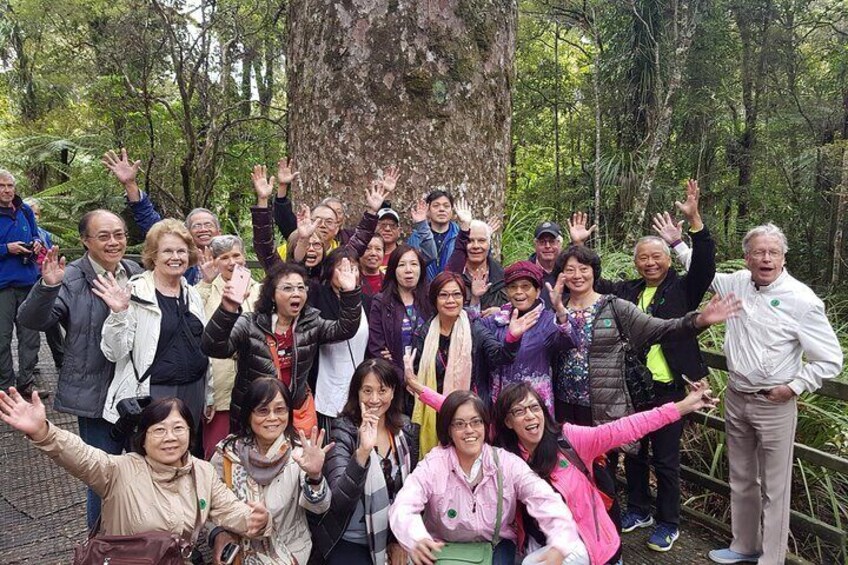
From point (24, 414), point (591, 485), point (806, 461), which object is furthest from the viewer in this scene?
point (806, 461)

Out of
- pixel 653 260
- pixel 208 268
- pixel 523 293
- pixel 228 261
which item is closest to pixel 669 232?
pixel 653 260

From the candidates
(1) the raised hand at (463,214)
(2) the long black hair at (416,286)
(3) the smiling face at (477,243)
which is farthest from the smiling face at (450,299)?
(1) the raised hand at (463,214)

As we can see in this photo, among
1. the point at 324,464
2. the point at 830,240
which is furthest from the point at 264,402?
the point at 830,240

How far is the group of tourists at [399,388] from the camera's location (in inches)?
104

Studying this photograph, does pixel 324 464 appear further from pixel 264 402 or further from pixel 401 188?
pixel 401 188

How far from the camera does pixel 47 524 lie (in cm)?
359

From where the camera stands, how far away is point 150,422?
2504mm

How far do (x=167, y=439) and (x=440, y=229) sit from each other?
2225mm

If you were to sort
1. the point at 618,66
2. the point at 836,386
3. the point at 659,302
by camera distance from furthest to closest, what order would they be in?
the point at 618,66, the point at 659,302, the point at 836,386

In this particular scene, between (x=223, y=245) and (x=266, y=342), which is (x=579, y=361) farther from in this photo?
(x=223, y=245)

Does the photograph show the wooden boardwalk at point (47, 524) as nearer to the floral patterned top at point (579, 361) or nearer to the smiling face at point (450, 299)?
the floral patterned top at point (579, 361)

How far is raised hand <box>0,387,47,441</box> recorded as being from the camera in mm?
2166

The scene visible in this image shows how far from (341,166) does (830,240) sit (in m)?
11.0

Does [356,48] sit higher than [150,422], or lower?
higher
